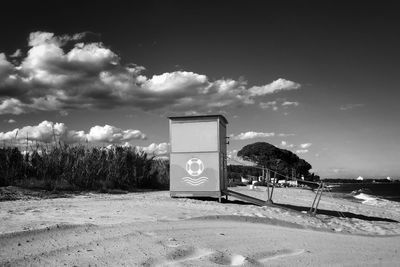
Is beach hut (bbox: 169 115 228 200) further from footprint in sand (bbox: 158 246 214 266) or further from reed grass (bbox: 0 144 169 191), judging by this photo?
footprint in sand (bbox: 158 246 214 266)

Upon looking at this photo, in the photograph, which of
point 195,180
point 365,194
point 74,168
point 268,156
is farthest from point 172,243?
point 268,156

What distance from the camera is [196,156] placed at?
35.7ft

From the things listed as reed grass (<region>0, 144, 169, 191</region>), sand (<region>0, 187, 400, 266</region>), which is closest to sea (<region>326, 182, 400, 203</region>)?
sand (<region>0, 187, 400, 266</region>)

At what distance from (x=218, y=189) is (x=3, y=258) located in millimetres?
7258

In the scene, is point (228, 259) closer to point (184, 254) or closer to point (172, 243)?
point (184, 254)

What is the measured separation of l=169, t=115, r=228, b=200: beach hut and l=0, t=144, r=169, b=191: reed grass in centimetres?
345

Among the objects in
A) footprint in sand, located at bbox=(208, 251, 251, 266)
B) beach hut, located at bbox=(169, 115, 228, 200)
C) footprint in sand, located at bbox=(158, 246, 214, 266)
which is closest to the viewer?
footprint in sand, located at bbox=(158, 246, 214, 266)

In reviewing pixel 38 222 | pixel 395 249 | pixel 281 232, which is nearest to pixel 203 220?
pixel 281 232

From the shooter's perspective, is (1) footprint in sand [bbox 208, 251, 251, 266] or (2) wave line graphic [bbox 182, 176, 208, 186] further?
(2) wave line graphic [bbox 182, 176, 208, 186]

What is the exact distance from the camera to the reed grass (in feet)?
38.9

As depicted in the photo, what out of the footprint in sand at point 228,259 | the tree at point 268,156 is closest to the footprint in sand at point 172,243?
the footprint in sand at point 228,259

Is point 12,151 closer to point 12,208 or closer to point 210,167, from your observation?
point 12,208

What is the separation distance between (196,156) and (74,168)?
467 centimetres

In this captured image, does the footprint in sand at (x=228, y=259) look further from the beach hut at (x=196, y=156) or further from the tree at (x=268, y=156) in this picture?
the tree at (x=268, y=156)
